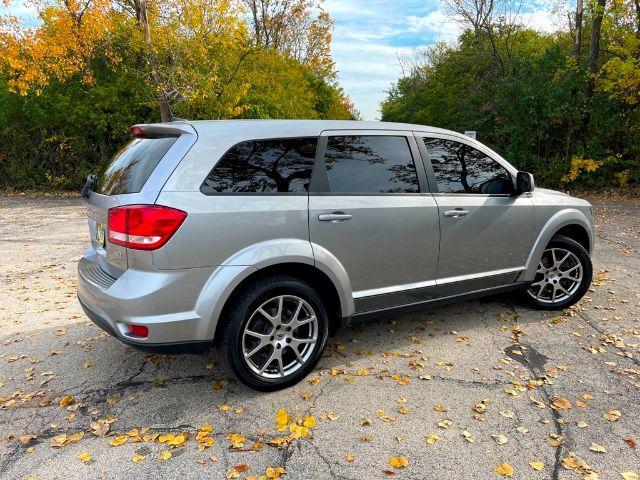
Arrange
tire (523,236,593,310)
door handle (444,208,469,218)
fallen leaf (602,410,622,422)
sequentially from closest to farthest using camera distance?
fallen leaf (602,410,622,422), door handle (444,208,469,218), tire (523,236,593,310)

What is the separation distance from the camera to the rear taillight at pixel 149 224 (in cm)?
286

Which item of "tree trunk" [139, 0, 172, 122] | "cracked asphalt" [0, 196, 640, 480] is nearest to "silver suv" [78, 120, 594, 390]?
"cracked asphalt" [0, 196, 640, 480]

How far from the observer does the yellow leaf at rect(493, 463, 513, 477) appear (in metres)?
2.53

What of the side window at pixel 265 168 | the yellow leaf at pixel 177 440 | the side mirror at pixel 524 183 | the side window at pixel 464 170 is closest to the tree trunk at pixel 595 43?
the side mirror at pixel 524 183

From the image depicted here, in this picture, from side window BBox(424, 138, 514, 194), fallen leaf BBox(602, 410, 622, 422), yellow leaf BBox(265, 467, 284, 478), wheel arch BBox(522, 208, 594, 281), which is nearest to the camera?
yellow leaf BBox(265, 467, 284, 478)

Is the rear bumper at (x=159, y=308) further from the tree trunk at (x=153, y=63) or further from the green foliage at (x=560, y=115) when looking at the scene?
the green foliage at (x=560, y=115)

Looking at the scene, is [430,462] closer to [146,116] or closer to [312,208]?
[312,208]

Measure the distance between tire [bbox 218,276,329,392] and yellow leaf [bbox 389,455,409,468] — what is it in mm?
1004

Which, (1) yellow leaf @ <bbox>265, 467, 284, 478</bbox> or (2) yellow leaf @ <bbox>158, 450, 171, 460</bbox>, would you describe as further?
(2) yellow leaf @ <bbox>158, 450, 171, 460</bbox>

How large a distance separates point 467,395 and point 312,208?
1693mm

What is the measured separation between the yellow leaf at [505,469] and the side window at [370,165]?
2015mm

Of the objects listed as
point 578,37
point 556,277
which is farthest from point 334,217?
point 578,37

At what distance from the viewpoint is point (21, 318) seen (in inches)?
193

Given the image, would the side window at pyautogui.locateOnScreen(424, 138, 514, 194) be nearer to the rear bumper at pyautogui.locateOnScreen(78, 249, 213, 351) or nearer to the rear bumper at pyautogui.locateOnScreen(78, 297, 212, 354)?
the rear bumper at pyautogui.locateOnScreen(78, 249, 213, 351)
